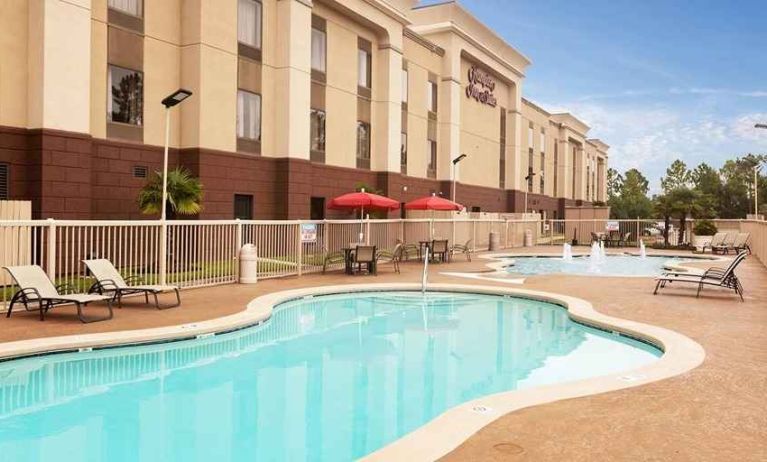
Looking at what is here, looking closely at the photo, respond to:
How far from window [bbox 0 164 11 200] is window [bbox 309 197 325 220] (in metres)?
12.4

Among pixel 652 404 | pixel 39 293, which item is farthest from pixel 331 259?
pixel 652 404

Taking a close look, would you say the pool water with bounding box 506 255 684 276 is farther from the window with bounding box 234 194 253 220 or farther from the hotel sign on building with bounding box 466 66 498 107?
the hotel sign on building with bounding box 466 66 498 107

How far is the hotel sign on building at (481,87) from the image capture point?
4044 centimetres

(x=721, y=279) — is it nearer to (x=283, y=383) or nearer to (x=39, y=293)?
(x=283, y=383)

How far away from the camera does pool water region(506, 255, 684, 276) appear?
69.9 ft

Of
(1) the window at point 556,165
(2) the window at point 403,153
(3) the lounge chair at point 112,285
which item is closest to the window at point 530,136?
(1) the window at point 556,165

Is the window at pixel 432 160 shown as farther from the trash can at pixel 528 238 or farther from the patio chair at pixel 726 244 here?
the patio chair at pixel 726 244

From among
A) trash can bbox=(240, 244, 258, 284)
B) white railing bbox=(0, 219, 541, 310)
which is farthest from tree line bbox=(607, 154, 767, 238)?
trash can bbox=(240, 244, 258, 284)

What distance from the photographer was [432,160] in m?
36.7

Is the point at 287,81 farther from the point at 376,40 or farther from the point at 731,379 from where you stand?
the point at 731,379

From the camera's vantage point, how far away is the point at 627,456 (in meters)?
4.64

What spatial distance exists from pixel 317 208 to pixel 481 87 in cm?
2033

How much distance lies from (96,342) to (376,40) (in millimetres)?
24630

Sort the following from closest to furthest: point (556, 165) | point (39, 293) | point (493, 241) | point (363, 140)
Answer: point (39, 293) < point (363, 140) < point (493, 241) < point (556, 165)
